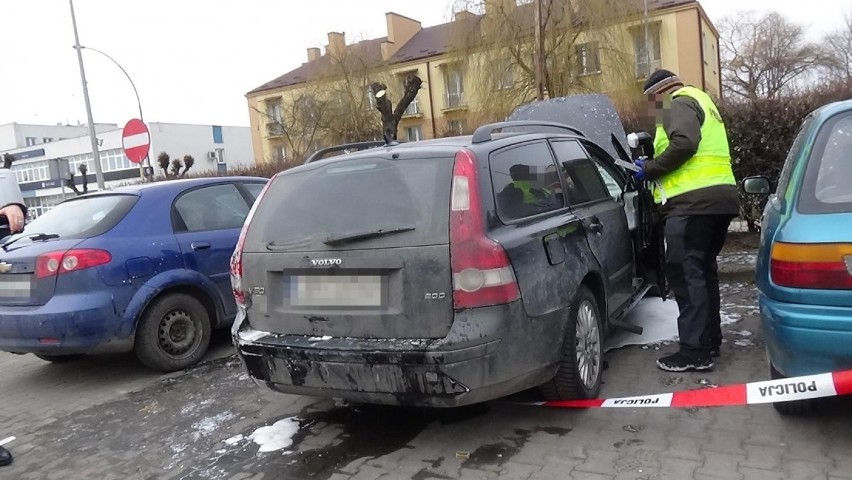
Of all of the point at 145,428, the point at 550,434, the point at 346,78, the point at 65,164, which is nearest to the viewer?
the point at 550,434

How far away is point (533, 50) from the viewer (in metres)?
22.3

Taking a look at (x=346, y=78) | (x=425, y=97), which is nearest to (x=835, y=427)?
(x=346, y=78)

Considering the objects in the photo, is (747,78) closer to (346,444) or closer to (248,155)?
(248,155)

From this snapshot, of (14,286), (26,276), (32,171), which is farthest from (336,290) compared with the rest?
(32,171)

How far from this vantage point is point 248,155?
230 ft

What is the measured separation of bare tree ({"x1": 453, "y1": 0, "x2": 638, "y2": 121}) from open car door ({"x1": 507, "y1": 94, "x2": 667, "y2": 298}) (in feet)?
49.6

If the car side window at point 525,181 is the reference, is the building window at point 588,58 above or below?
above

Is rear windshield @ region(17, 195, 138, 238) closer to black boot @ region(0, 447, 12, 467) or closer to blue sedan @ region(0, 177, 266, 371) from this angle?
blue sedan @ region(0, 177, 266, 371)

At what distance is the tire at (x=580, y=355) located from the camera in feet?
11.6

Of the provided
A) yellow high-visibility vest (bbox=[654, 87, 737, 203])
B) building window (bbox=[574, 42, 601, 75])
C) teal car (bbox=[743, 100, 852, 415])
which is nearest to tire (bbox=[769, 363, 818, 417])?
teal car (bbox=[743, 100, 852, 415])

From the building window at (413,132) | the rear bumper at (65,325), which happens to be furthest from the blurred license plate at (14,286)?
the building window at (413,132)

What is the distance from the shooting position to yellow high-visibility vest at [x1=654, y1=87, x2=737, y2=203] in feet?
13.5

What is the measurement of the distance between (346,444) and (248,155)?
69.9m

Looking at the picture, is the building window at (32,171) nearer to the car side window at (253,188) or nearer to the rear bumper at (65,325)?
the car side window at (253,188)
